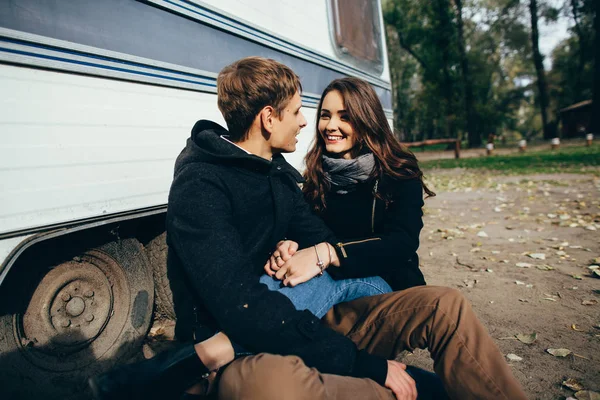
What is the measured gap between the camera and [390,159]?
7.53 feet

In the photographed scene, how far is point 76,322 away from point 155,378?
0.99m

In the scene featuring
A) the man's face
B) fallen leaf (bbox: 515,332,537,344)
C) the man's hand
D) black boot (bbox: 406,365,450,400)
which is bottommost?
fallen leaf (bbox: 515,332,537,344)

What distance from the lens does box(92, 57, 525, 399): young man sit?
4.46ft

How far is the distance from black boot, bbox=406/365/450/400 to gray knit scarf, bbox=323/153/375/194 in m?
1.05

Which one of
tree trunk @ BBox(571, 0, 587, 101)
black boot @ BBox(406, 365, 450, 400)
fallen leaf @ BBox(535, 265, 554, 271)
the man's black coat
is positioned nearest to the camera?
the man's black coat

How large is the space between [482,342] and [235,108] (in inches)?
56.6

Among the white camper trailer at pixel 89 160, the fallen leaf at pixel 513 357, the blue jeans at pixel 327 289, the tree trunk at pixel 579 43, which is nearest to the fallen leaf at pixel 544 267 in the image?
the fallen leaf at pixel 513 357

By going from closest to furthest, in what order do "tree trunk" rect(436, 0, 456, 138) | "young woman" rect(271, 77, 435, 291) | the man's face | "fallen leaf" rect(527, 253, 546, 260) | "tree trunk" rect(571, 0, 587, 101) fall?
the man's face < "young woman" rect(271, 77, 435, 291) < "fallen leaf" rect(527, 253, 546, 260) < "tree trunk" rect(436, 0, 456, 138) < "tree trunk" rect(571, 0, 587, 101)

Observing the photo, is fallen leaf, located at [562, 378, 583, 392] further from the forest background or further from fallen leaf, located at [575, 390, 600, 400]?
the forest background

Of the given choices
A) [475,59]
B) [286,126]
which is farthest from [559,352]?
[475,59]

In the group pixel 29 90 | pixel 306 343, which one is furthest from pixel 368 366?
pixel 29 90

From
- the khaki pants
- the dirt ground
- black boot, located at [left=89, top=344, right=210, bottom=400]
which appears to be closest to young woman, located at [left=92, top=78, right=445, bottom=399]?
the khaki pants

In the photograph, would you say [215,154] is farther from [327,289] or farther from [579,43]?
[579,43]

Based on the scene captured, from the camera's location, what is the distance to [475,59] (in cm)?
3341
